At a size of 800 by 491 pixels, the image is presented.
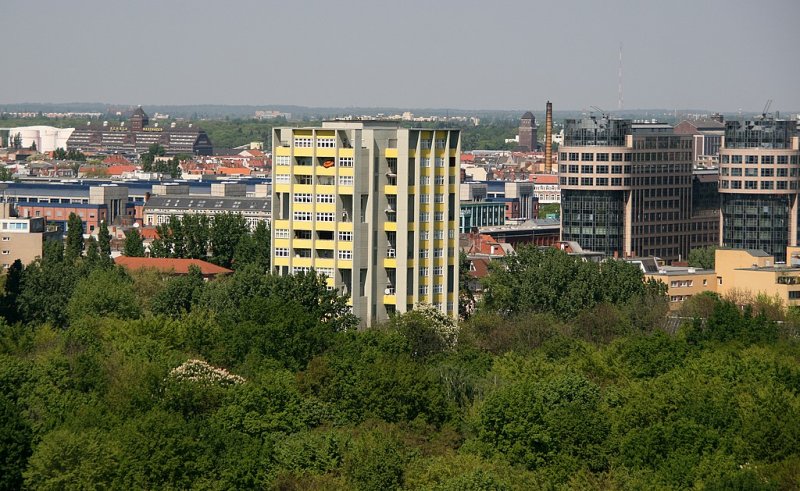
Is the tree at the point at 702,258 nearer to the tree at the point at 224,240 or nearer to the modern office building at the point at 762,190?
the modern office building at the point at 762,190

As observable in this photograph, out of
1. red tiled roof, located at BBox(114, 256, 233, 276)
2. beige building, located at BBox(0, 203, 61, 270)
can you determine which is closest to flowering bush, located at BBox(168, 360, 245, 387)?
red tiled roof, located at BBox(114, 256, 233, 276)

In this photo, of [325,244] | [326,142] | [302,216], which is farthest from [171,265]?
[326,142]

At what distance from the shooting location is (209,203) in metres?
137

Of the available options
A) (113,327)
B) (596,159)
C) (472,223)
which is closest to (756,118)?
(596,159)

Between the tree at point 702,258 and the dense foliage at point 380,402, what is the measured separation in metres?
34.1

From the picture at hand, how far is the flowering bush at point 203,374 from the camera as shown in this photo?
160 feet

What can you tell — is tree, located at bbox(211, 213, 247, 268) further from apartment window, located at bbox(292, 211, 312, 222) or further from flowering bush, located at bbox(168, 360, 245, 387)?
flowering bush, located at bbox(168, 360, 245, 387)

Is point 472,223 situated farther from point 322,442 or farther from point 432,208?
point 322,442

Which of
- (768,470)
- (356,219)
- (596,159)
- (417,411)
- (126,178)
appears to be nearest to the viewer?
(768,470)

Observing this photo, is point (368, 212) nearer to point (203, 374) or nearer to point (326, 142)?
point (326, 142)

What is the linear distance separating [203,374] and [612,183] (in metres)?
60.1

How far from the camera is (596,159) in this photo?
106688 mm

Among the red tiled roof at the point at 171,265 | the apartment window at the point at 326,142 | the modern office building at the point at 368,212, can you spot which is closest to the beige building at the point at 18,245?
the red tiled roof at the point at 171,265

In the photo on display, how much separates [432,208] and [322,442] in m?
23.3
